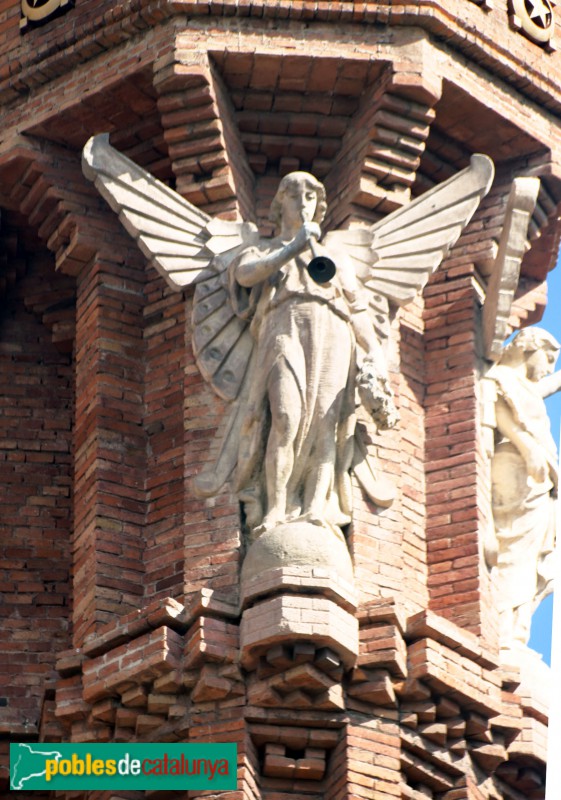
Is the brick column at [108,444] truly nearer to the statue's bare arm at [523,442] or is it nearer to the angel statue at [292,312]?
the angel statue at [292,312]

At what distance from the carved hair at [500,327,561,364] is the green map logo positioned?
368 cm

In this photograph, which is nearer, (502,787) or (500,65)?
(502,787)

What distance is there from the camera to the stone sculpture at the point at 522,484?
20203 millimetres

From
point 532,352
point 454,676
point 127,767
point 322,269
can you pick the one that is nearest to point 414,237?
point 322,269

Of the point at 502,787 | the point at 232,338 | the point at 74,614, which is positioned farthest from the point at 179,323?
the point at 502,787

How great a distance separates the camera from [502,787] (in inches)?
765

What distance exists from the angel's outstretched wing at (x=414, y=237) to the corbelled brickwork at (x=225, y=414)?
0.30 metres

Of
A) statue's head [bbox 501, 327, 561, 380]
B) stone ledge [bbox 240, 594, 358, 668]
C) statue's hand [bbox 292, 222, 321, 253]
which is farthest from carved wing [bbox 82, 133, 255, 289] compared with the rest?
stone ledge [bbox 240, 594, 358, 668]

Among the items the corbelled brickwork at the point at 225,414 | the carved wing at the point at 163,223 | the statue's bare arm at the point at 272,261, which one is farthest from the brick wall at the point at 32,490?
the statue's bare arm at the point at 272,261

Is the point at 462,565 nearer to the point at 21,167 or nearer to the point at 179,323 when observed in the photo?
the point at 179,323

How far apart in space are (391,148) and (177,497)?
99.8 inches

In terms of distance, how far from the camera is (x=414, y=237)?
20.1 m

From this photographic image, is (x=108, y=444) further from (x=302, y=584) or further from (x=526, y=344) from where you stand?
(x=526, y=344)

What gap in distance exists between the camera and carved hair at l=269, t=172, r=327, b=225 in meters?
19.9
